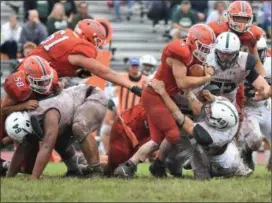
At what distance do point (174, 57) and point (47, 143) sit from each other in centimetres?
163

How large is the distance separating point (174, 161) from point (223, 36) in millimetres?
1581

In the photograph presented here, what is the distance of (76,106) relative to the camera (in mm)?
11594

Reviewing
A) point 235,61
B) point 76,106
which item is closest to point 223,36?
point 235,61

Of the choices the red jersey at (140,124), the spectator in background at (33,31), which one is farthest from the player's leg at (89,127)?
the spectator in background at (33,31)

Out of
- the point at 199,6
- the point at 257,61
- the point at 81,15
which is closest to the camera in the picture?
the point at 257,61

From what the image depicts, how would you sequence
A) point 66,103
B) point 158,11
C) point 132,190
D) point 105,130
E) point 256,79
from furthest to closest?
point 158,11, point 105,130, point 256,79, point 66,103, point 132,190

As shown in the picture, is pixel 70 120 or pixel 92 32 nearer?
pixel 70 120

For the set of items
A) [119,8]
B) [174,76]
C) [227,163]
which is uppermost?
[174,76]

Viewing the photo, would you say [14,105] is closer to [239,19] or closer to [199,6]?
[239,19]

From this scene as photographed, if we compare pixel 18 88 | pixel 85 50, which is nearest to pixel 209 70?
pixel 85 50

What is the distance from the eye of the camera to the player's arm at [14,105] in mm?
11156

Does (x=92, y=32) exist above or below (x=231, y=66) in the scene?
above

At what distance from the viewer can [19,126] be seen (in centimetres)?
1105

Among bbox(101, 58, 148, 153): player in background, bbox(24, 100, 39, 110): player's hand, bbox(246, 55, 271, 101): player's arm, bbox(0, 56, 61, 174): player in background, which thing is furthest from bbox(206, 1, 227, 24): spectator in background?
bbox(24, 100, 39, 110): player's hand
